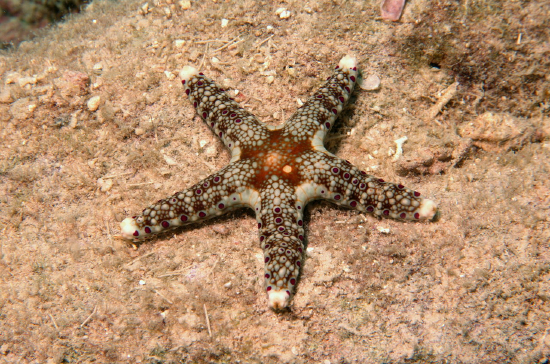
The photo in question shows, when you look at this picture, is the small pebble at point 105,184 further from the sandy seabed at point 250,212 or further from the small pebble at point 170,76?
the small pebble at point 170,76

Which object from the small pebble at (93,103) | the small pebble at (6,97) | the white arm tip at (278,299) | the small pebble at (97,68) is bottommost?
the white arm tip at (278,299)

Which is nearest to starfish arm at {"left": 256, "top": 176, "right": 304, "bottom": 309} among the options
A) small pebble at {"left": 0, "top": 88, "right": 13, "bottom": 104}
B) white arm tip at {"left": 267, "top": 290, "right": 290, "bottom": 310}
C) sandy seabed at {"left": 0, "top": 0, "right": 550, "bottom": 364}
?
white arm tip at {"left": 267, "top": 290, "right": 290, "bottom": 310}

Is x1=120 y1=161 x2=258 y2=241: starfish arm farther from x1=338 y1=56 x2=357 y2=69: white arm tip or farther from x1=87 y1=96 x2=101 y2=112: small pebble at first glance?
x1=87 y1=96 x2=101 y2=112: small pebble

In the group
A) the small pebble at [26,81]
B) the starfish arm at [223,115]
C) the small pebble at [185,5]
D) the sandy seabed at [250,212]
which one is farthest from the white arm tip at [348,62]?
the small pebble at [26,81]

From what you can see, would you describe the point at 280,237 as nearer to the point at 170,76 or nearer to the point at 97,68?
the point at 170,76

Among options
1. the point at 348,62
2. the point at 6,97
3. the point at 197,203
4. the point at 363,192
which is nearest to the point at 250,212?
the point at 197,203

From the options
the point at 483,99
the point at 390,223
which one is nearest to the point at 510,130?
the point at 483,99
